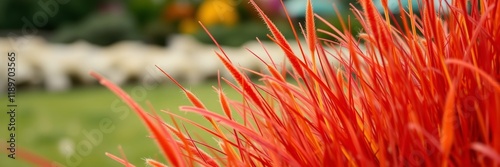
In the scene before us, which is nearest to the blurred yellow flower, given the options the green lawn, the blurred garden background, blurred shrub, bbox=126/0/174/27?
the blurred garden background

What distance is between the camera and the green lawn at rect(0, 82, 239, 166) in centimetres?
305

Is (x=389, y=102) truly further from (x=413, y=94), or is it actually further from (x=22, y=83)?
(x=22, y=83)

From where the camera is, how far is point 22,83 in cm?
517

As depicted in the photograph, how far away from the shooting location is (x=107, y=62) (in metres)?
5.32

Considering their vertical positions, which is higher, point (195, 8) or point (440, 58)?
point (195, 8)

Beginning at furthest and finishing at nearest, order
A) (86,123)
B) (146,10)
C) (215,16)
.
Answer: (146,10)
(215,16)
(86,123)

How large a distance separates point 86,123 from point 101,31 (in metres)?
3.02

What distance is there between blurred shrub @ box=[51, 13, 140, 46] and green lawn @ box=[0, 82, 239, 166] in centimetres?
161

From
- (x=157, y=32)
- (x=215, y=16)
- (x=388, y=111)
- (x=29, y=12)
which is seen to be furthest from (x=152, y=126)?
(x=29, y=12)

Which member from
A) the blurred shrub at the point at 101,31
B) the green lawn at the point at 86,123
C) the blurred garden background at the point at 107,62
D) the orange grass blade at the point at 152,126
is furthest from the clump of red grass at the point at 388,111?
the blurred shrub at the point at 101,31

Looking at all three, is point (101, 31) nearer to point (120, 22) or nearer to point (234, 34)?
point (120, 22)

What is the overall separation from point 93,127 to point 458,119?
10.9 feet

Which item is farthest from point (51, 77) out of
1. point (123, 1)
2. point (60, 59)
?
point (123, 1)

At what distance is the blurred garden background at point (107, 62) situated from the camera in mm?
3373
